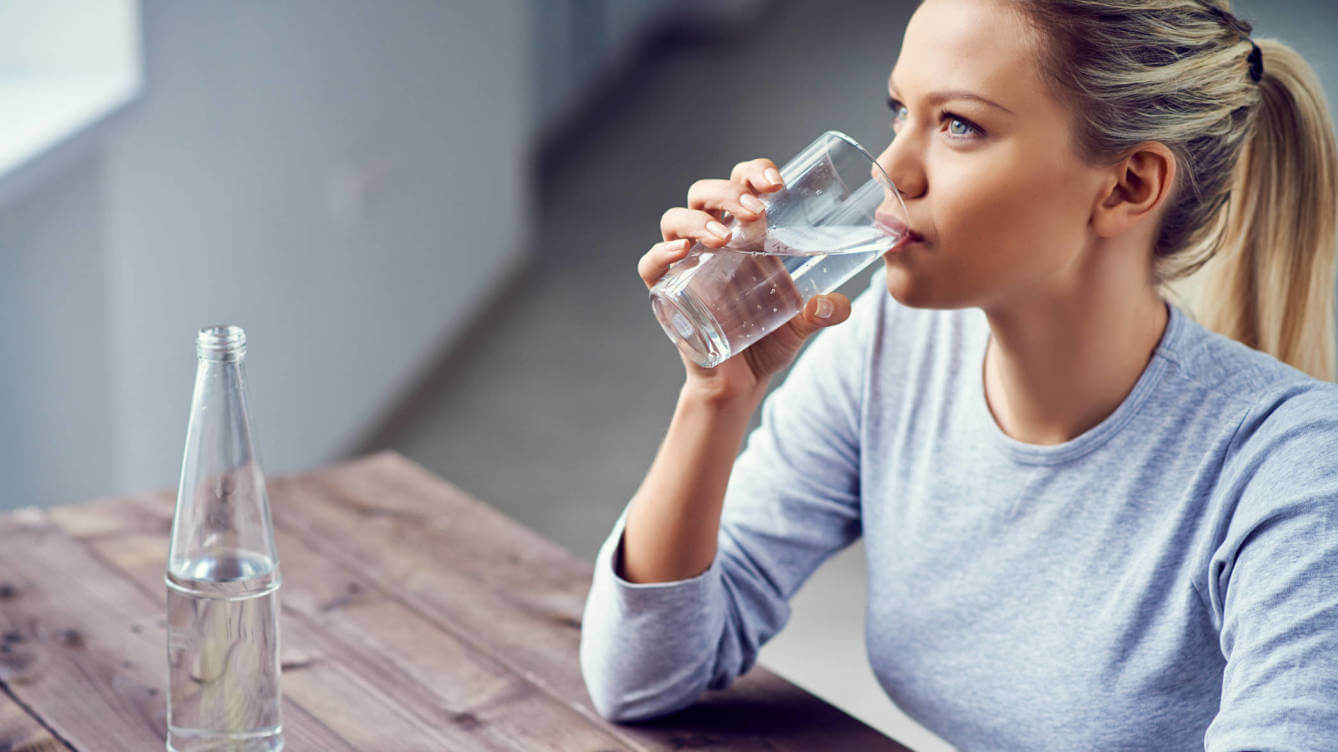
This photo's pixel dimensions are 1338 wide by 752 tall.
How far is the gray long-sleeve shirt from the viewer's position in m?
0.88

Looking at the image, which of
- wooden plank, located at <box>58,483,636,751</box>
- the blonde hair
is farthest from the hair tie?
wooden plank, located at <box>58,483,636,751</box>

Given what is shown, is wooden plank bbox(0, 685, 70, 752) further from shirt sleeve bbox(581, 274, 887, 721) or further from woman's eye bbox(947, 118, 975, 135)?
woman's eye bbox(947, 118, 975, 135)

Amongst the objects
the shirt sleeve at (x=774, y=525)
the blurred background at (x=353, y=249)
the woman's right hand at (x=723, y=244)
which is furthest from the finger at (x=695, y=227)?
the blurred background at (x=353, y=249)

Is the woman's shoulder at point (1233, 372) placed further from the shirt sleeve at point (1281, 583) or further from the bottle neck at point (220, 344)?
the bottle neck at point (220, 344)

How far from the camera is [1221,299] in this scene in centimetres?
117

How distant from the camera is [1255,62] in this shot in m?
1.03

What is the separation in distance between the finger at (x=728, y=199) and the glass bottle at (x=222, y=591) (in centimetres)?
33

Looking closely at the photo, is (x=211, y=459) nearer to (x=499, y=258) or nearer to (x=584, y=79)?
(x=499, y=258)

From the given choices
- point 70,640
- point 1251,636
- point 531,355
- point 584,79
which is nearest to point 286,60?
point 531,355

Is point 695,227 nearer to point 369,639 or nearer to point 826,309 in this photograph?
point 826,309

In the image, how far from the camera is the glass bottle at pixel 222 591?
2.80 ft

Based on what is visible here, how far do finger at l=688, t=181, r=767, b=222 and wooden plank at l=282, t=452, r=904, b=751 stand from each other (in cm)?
37

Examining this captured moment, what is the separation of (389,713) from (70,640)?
10.7 inches

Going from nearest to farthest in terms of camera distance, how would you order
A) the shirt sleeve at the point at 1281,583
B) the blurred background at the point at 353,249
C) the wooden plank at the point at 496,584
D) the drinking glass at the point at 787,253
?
the shirt sleeve at the point at 1281,583 < the drinking glass at the point at 787,253 < the wooden plank at the point at 496,584 < the blurred background at the point at 353,249
